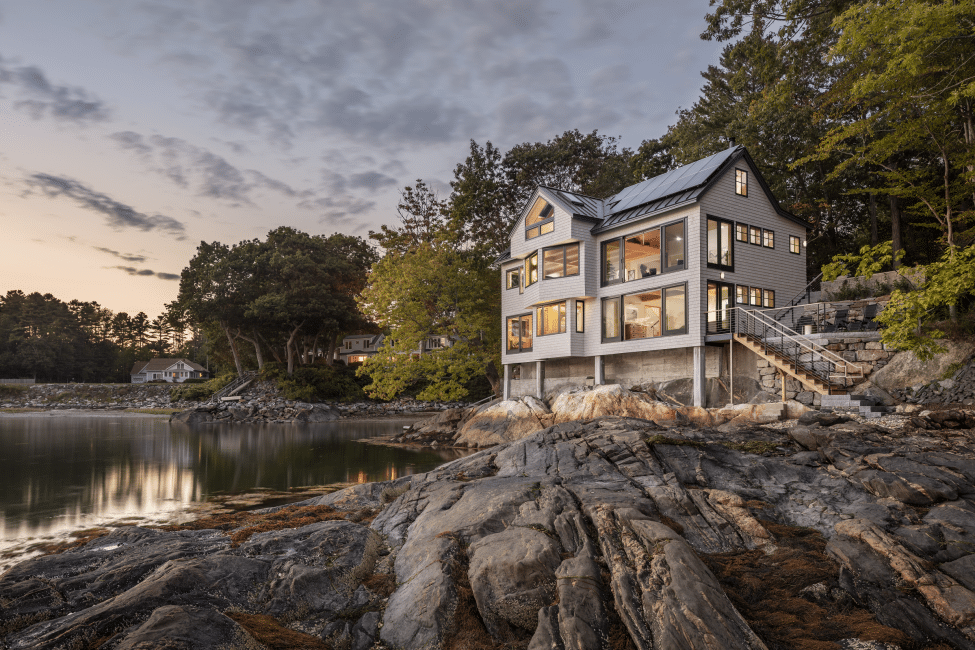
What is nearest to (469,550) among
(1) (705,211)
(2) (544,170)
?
(1) (705,211)

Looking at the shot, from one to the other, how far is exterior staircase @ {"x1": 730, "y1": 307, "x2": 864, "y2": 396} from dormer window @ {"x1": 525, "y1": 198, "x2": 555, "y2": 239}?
9.11 m

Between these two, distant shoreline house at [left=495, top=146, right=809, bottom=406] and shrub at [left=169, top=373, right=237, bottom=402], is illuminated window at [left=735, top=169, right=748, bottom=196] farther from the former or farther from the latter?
shrub at [left=169, top=373, right=237, bottom=402]

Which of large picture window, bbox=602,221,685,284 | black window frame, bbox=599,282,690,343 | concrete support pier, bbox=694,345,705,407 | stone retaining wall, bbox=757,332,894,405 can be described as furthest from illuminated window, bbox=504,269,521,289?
stone retaining wall, bbox=757,332,894,405

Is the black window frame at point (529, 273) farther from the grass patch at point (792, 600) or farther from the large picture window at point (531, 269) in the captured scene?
the grass patch at point (792, 600)

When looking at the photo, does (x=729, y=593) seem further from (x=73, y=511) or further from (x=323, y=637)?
(x=73, y=511)

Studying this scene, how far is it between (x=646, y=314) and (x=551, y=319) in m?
4.49

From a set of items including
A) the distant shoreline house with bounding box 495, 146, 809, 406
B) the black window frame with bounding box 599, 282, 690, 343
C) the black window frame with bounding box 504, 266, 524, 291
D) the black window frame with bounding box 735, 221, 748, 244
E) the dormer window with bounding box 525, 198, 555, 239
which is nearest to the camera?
the distant shoreline house with bounding box 495, 146, 809, 406

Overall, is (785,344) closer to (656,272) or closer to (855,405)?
(855,405)

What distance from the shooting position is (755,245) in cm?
2344

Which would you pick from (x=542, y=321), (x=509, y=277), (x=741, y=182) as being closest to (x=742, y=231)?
(x=741, y=182)

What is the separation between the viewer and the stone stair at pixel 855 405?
14.5 meters

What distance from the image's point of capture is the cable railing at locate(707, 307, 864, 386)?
682 inches

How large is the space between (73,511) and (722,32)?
2158 cm

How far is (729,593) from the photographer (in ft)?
19.1
